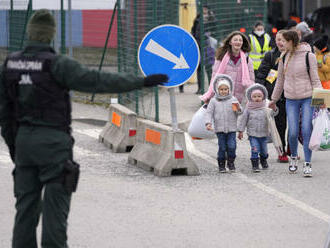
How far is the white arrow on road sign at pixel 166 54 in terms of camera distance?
10.3 m

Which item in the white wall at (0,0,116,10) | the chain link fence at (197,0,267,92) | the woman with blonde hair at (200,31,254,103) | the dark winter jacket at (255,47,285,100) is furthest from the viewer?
the white wall at (0,0,116,10)

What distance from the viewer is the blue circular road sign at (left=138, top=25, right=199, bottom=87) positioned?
1031 centimetres

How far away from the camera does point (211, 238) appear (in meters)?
7.17

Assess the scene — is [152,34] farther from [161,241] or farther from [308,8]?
[308,8]

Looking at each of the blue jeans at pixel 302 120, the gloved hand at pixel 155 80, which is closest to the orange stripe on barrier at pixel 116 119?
the blue jeans at pixel 302 120

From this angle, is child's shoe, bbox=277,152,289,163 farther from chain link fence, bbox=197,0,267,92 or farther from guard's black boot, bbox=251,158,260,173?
chain link fence, bbox=197,0,267,92

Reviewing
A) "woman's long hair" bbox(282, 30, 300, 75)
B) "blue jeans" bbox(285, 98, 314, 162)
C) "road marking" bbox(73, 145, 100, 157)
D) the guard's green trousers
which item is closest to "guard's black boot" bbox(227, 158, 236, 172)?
"blue jeans" bbox(285, 98, 314, 162)

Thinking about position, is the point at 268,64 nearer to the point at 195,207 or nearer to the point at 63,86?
the point at 195,207

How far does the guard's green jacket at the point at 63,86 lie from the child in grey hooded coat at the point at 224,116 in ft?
15.5

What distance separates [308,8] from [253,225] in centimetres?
2946

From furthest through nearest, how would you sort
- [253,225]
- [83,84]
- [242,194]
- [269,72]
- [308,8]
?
[308,8] < [269,72] < [242,194] < [253,225] < [83,84]

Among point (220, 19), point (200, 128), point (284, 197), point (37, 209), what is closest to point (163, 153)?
point (200, 128)

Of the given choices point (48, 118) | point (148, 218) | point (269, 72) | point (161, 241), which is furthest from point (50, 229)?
point (269, 72)

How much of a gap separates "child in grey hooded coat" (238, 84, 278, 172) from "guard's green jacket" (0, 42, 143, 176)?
16.7 ft
